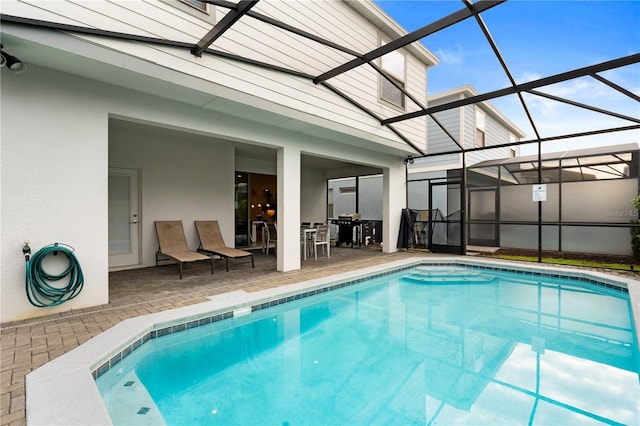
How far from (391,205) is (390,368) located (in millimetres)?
6726

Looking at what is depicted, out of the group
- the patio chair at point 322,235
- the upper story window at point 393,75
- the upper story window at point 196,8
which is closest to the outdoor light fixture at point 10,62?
the upper story window at point 196,8

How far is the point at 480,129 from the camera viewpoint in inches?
499

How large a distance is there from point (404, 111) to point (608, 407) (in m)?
7.10

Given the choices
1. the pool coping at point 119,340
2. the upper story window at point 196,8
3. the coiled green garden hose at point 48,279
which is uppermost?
the upper story window at point 196,8

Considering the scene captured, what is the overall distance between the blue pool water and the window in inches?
353

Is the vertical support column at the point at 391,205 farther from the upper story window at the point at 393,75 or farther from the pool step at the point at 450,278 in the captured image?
the pool step at the point at 450,278

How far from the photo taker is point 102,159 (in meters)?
4.02

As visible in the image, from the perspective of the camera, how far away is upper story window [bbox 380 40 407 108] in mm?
7426

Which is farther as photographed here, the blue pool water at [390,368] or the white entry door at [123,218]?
the white entry door at [123,218]

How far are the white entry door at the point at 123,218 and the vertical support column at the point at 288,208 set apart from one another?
311 cm

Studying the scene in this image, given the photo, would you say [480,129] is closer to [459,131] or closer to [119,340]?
[459,131]

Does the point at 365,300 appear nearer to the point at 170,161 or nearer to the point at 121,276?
the point at 121,276

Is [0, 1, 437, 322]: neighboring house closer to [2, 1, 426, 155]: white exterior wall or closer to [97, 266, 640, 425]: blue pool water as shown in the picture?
[2, 1, 426, 155]: white exterior wall

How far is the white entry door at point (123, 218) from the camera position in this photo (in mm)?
6293
